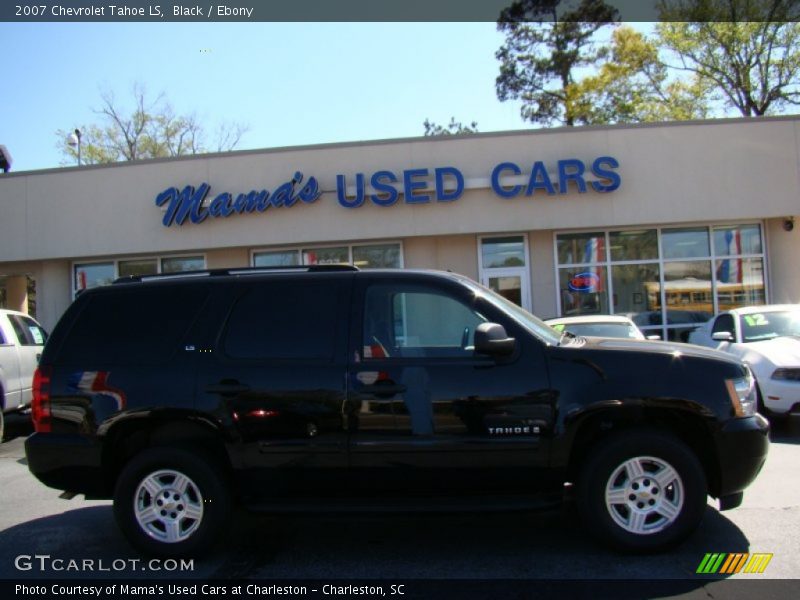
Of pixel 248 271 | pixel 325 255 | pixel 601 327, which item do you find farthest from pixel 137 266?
pixel 248 271

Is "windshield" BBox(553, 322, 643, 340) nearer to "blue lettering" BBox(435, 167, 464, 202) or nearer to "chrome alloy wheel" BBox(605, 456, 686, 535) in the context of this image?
"chrome alloy wheel" BBox(605, 456, 686, 535)

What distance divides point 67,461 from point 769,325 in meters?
9.10

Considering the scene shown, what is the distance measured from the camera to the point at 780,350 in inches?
329

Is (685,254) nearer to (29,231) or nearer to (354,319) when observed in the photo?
(354,319)

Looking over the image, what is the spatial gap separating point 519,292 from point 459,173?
3099 millimetres

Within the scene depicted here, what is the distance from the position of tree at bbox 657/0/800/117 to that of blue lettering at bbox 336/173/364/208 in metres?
22.4

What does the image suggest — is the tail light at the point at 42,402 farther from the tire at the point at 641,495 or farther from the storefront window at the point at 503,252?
the storefront window at the point at 503,252

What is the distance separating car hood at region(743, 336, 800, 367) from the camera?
26.3 feet

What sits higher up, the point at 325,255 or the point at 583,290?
the point at 325,255

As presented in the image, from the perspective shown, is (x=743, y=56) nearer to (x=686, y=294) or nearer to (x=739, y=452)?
(x=686, y=294)

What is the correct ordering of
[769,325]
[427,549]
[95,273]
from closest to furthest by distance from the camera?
[427,549] < [769,325] < [95,273]

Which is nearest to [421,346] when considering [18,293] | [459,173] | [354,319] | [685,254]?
[354,319]

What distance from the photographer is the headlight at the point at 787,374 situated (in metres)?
7.86

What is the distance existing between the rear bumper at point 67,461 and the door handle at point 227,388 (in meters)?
0.91
